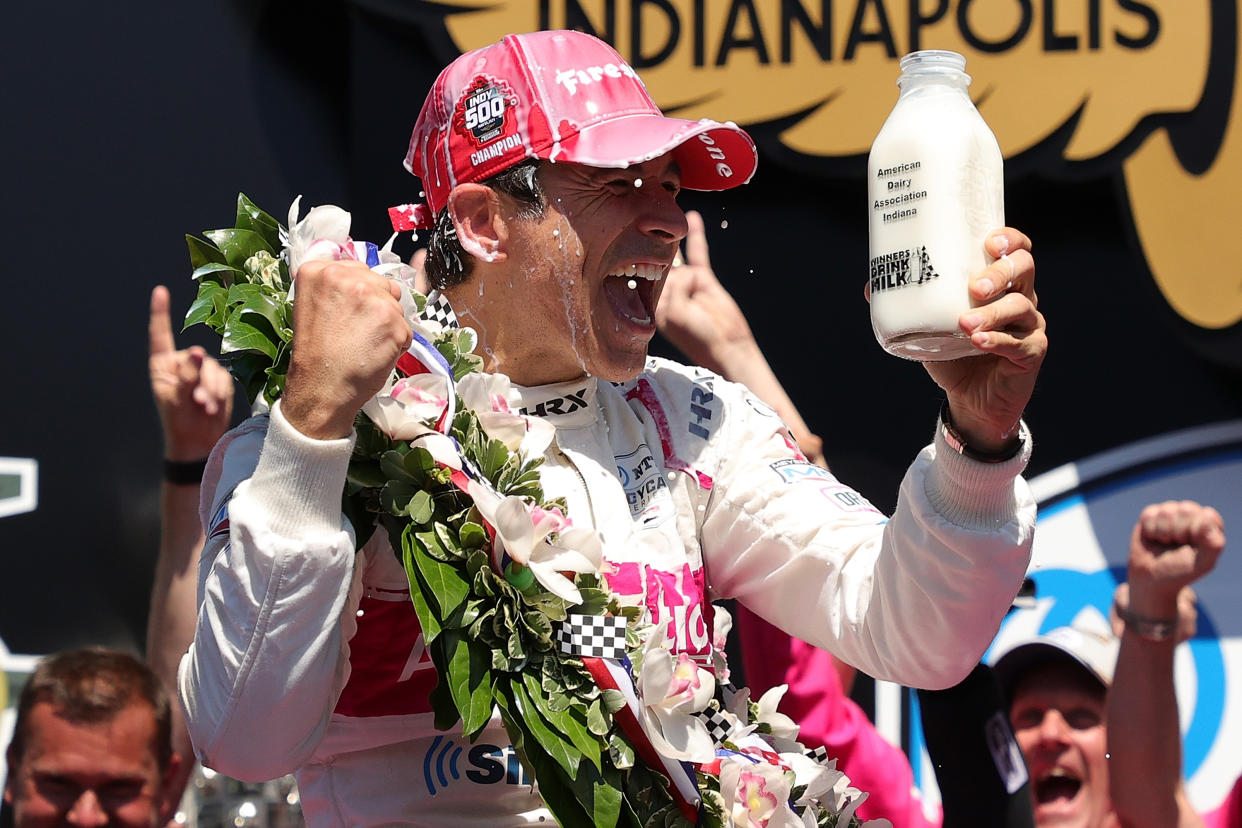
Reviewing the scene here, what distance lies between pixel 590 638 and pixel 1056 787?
77.5 inches

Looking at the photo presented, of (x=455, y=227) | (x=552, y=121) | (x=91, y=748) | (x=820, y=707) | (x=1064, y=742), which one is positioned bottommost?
(x=1064, y=742)

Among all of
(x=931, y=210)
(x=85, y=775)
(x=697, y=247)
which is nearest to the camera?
(x=931, y=210)

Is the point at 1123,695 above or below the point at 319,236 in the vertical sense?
below

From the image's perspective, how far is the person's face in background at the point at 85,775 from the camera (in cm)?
302

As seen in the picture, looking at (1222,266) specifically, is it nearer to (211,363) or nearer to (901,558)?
(901,558)

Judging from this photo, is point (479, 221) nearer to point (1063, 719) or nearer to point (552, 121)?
point (552, 121)

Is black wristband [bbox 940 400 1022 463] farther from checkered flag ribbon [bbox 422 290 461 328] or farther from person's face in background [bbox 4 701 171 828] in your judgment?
person's face in background [bbox 4 701 171 828]

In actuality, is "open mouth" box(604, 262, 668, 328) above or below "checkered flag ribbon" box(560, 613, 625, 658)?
above

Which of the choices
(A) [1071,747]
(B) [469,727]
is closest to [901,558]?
(B) [469,727]

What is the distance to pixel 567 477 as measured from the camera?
1.91 meters

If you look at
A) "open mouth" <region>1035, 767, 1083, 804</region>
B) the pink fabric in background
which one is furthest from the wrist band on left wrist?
the pink fabric in background

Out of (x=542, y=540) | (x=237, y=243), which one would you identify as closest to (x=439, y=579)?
(x=542, y=540)

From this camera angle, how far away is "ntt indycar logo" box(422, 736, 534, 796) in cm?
174

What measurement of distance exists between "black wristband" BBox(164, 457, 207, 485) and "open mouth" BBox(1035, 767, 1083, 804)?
2054mm
